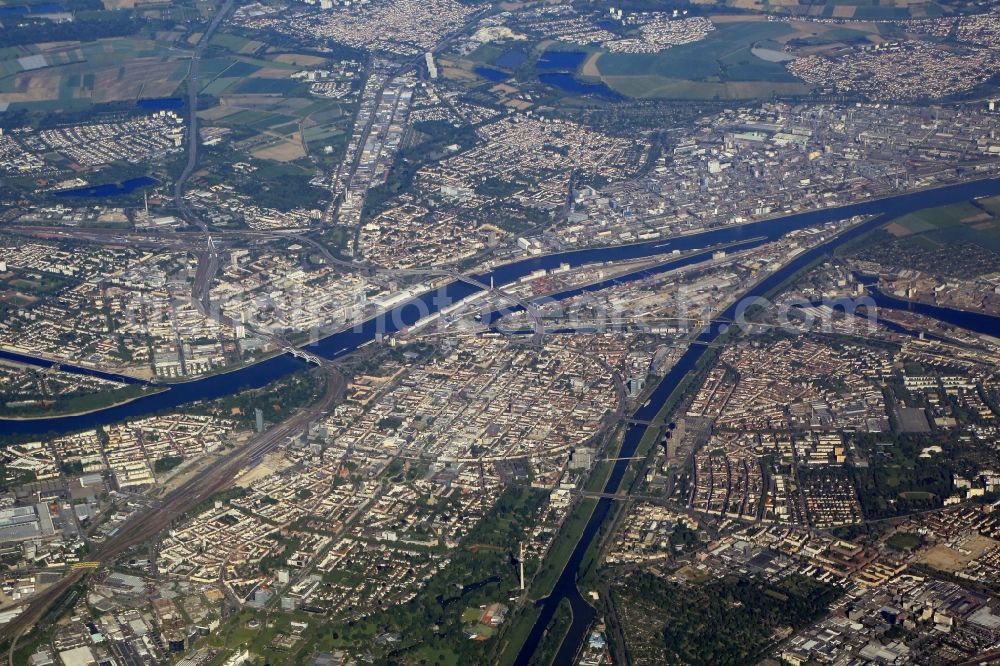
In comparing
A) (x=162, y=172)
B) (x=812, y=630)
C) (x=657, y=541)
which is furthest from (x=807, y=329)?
(x=162, y=172)

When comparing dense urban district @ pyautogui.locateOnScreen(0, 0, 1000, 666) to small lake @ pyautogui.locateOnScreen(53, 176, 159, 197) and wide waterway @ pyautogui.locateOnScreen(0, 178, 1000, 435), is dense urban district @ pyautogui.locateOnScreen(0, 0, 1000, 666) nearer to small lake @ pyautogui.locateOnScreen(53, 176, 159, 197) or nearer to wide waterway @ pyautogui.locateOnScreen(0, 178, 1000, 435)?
wide waterway @ pyautogui.locateOnScreen(0, 178, 1000, 435)

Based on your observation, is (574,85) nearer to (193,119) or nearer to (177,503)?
(193,119)

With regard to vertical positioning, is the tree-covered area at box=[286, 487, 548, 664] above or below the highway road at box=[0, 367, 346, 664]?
below

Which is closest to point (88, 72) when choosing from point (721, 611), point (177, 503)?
point (177, 503)

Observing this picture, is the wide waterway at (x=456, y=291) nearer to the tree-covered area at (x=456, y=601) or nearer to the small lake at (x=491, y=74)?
the tree-covered area at (x=456, y=601)

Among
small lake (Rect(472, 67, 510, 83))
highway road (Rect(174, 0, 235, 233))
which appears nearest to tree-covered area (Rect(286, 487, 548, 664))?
highway road (Rect(174, 0, 235, 233))
